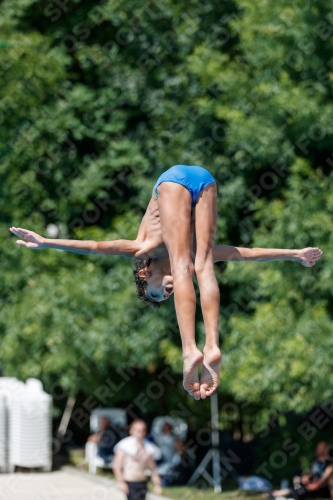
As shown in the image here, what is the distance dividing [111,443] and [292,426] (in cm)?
394

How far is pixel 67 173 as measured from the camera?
17953 millimetres

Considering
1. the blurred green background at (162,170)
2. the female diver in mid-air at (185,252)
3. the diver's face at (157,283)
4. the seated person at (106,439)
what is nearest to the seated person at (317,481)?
the blurred green background at (162,170)

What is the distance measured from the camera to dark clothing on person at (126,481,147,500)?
492 inches

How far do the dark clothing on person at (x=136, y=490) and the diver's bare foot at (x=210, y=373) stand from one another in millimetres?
6798

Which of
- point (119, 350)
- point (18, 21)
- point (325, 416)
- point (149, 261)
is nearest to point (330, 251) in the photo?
point (325, 416)

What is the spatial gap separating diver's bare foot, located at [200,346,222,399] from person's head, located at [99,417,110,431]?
11.4 meters

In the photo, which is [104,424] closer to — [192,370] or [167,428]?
[167,428]

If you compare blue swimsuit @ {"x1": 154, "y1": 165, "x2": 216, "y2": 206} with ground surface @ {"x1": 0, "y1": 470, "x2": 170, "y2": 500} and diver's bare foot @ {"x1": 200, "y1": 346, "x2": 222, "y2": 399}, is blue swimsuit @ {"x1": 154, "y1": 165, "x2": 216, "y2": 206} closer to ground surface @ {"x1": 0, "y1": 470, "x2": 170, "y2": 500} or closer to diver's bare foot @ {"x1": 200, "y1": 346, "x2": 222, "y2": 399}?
diver's bare foot @ {"x1": 200, "y1": 346, "x2": 222, "y2": 399}

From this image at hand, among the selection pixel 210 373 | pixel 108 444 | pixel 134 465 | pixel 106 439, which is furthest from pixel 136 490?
pixel 210 373

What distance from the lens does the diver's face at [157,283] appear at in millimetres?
6645

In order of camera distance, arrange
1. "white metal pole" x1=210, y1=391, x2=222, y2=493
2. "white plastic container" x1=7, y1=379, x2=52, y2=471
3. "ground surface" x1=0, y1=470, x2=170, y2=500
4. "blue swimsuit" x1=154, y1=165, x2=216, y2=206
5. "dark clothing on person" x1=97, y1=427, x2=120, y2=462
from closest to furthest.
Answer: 1. "blue swimsuit" x1=154, y1=165, x2=216, y2=206
2. "ground surface" x1=0, y1=470, x2=170, y2=500
3. "white metal pole" x1=210, y1=391, x2=222, y2=493
4. "dark clothing on person" x1=97, y1=427, x2=120, y2=462
5. "white plastic container" x1=7, y1=379, x2=52, y2=471

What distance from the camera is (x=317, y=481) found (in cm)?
1327

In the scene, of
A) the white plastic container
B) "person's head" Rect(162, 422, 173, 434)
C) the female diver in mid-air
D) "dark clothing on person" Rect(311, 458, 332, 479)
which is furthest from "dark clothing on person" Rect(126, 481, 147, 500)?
the female diver in mid-air

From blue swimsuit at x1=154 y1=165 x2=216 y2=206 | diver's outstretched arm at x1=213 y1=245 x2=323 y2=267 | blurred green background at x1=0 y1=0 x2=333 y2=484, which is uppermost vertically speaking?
blue swimsuit at x1=154 y1=165 x2=216 y2=206
